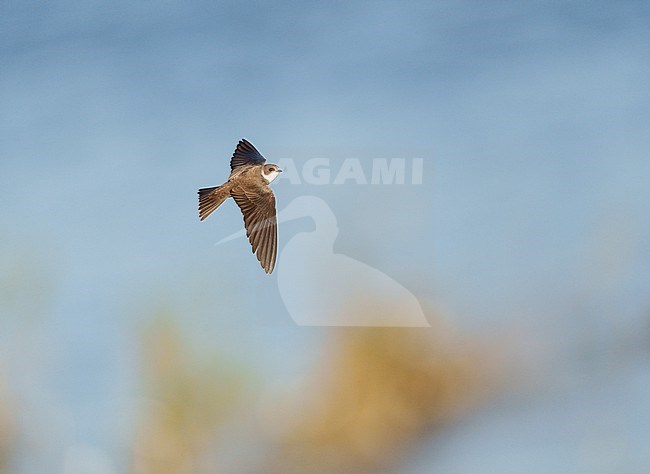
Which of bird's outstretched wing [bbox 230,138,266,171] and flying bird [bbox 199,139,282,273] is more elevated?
bird's outstretched wing [bbox 230,138,266,171]

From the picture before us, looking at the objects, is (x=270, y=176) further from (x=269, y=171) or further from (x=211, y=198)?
(x=211, y=198)

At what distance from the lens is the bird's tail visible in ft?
11.8

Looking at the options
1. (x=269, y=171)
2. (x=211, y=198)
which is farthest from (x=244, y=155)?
(x=211, y=198)

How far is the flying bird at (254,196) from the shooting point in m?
3.67

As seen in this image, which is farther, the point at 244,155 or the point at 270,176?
the point at 244,155

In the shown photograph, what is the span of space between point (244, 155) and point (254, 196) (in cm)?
18

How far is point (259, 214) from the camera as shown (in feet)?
12.3

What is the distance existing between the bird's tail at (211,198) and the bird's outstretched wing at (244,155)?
0.13 meters

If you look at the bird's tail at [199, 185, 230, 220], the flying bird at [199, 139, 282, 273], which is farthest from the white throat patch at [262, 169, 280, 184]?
the bird's tail at [199, 185, 230, 220]

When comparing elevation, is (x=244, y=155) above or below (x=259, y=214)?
above

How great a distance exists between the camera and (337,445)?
5.70 metres

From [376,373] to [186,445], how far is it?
1.22m

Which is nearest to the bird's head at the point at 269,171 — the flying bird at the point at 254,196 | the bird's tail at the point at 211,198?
the flying bird at the point at 254,196

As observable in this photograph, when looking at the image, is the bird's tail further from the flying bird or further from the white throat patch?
the white throat patch
